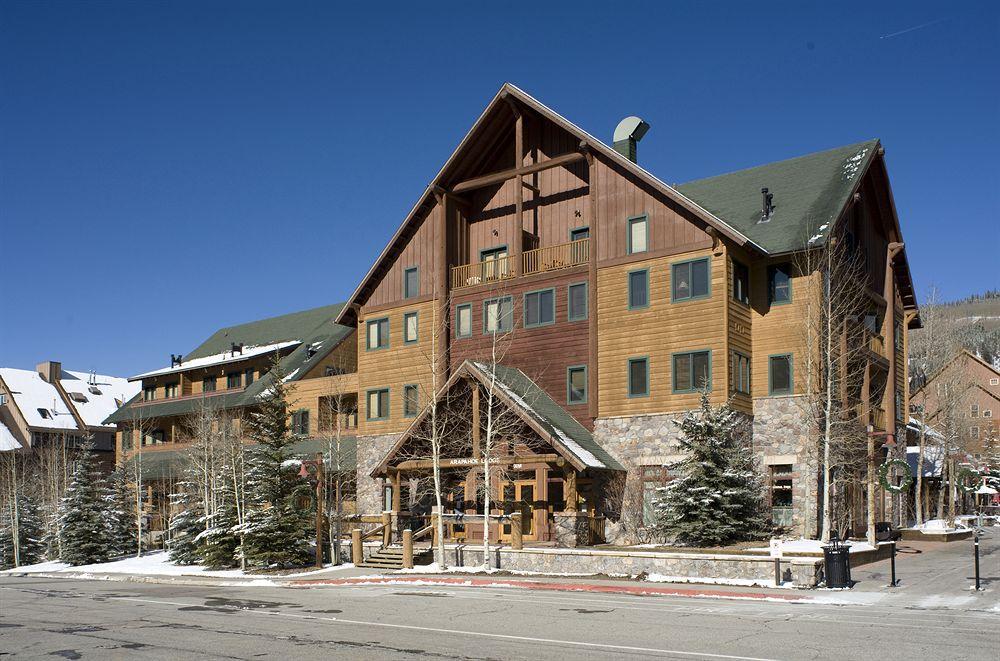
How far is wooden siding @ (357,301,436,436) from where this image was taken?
3959 cm

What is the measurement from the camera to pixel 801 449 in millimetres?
31641

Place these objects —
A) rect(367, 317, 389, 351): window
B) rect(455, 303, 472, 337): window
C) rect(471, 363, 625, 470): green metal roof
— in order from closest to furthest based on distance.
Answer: rect(471, 363, 625, 470): green metal roof < rect(455, 303, 472, 337): window < rect(367, 317, 389, 351): window

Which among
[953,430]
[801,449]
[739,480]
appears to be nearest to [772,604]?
[739,480]

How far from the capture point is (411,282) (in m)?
40.8

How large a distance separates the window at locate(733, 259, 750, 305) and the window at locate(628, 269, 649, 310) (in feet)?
10.1

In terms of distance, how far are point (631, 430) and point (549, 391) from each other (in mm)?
3978

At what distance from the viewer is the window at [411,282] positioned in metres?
40.6

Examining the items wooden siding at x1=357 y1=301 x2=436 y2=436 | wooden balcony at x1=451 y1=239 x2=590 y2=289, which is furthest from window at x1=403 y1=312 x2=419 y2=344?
wooden balcony at x1=451 y1=239 x2=590 y2=289

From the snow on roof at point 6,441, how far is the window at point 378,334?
4541 cm

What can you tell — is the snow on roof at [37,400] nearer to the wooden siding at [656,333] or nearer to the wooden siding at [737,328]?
the wooden siding at [656,333]

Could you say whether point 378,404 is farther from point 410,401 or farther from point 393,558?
point 393,558

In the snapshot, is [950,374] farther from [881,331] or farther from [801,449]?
[801,449]

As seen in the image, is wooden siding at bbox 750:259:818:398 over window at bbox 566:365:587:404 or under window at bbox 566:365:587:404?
over

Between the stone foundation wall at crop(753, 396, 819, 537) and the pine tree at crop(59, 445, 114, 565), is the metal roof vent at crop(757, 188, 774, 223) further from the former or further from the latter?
the pine tree at crop(59, 445, 114, 565)
